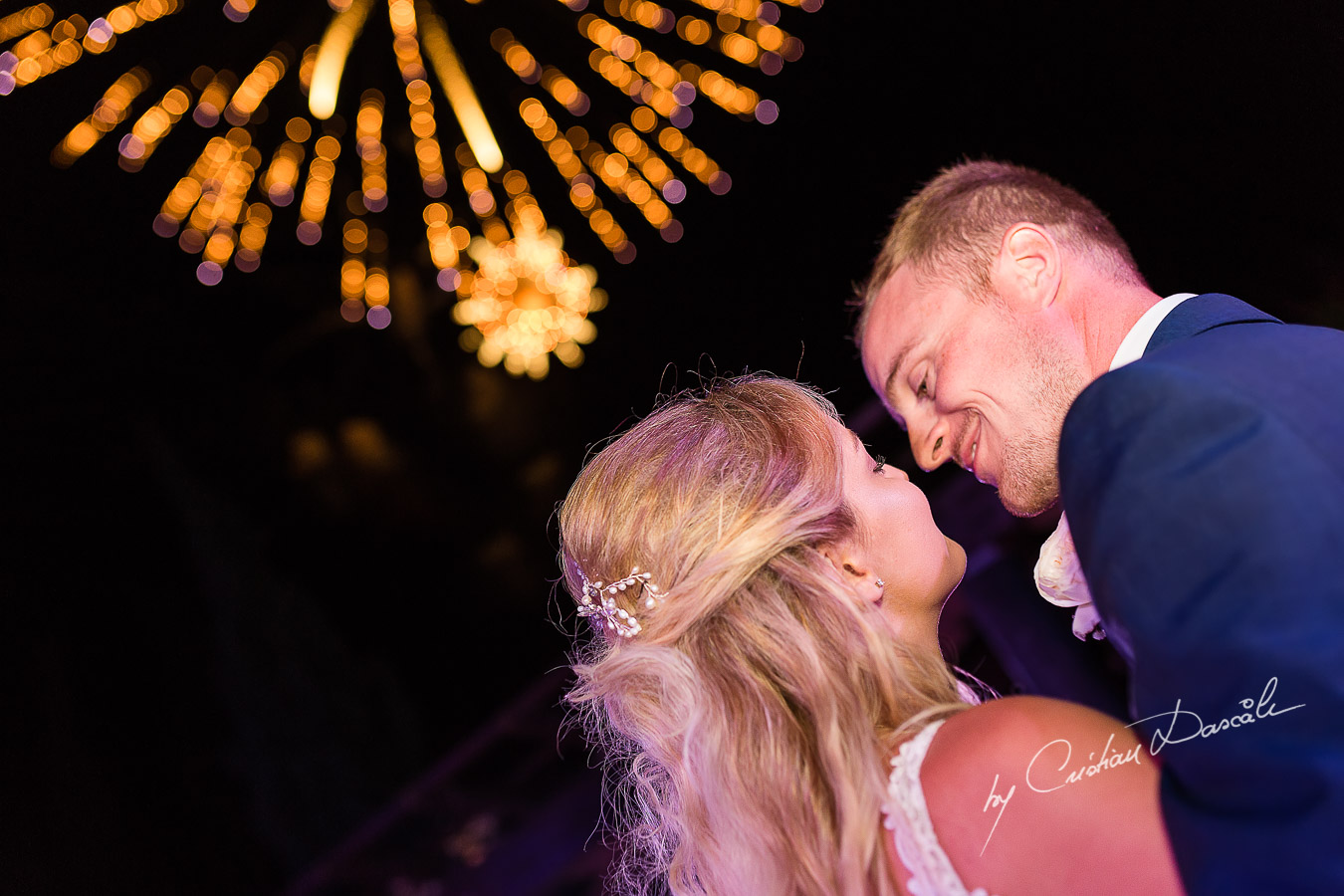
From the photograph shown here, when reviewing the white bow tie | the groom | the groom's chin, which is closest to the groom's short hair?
the groom's chin

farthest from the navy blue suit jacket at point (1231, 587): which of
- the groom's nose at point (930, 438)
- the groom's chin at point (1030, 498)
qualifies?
the groom's nose at point (930, 438)

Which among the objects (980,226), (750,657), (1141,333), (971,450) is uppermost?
(980,226)

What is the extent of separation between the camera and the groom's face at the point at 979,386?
6.83ft

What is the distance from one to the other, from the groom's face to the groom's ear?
0.16 feet

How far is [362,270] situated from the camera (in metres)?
4.98

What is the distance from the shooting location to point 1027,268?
2.18 meters

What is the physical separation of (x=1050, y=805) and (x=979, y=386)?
3.76 feet

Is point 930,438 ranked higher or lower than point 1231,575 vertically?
lower

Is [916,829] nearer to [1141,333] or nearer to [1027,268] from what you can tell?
[1141,333]

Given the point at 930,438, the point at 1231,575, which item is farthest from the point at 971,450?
the point at 1231,575

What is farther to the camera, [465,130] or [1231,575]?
[465,130]

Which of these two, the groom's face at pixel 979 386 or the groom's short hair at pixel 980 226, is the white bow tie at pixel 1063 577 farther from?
the groom's short hair at pixel 980 226

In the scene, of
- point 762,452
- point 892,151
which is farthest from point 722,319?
point 762,452

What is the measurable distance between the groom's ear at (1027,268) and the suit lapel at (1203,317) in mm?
438
